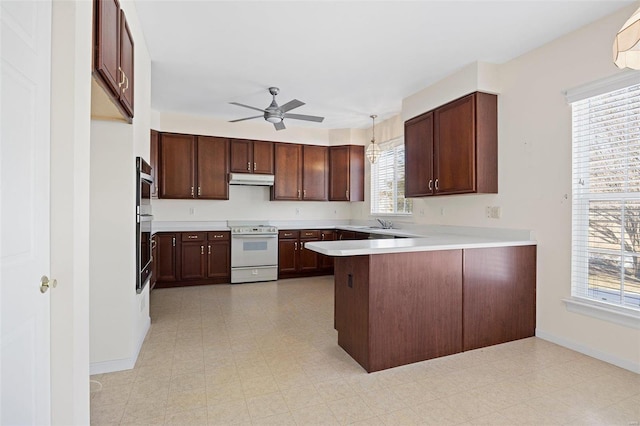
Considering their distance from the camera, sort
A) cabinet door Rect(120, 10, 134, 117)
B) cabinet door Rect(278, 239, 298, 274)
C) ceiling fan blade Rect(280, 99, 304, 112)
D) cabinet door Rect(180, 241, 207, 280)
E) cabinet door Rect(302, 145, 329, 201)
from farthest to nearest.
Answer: cabinet door Rect(302, 145, 329, 201) < cabinet door Rect(278, 239, 298, 274) < cabinet door Rect(180, 241, 207, 280) < ceiling fan blade Rect(280, 99, 304, 112) < cabinet door Rect(120, 10, 134, 117)

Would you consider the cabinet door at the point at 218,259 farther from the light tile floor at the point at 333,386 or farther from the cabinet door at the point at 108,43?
the cabinet door at the point at 108,43

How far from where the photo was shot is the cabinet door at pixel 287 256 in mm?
5680

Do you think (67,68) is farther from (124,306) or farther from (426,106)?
(426,106)

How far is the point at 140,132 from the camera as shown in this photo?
2824 mm

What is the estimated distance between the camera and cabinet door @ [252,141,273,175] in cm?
569

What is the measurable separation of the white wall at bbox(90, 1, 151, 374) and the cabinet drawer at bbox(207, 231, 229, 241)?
273 cm

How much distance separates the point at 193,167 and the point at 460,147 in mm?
3930

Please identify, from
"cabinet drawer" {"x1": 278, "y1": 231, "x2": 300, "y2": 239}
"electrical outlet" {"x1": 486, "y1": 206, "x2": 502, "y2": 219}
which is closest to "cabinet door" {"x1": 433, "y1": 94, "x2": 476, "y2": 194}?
"electrical outlet" {"x1": 486, "y1": 206, "x2": 502, "y2": 219}

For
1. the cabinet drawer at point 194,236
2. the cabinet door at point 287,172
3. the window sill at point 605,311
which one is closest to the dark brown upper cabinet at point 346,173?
the cabinet door at point 287,172

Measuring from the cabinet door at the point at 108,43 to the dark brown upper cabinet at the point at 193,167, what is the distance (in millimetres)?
3314

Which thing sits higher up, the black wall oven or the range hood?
the range hood

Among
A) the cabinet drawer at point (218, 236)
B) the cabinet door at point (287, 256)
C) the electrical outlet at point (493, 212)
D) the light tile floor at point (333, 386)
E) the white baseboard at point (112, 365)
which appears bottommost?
the light tile floor at point (333, 386)

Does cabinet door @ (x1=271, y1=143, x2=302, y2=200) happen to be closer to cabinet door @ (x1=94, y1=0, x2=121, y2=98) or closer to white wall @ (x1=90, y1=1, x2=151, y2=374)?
white wall @ (x1=90, y1=1, x2=151, y2=374)

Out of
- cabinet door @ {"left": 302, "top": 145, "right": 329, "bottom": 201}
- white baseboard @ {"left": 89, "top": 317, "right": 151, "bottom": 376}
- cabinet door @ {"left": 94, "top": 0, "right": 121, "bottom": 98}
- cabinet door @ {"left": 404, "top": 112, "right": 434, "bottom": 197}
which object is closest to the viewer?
cabinet door @ {"left": 94, "top": 0, "right": 121, "bottom": 98}
